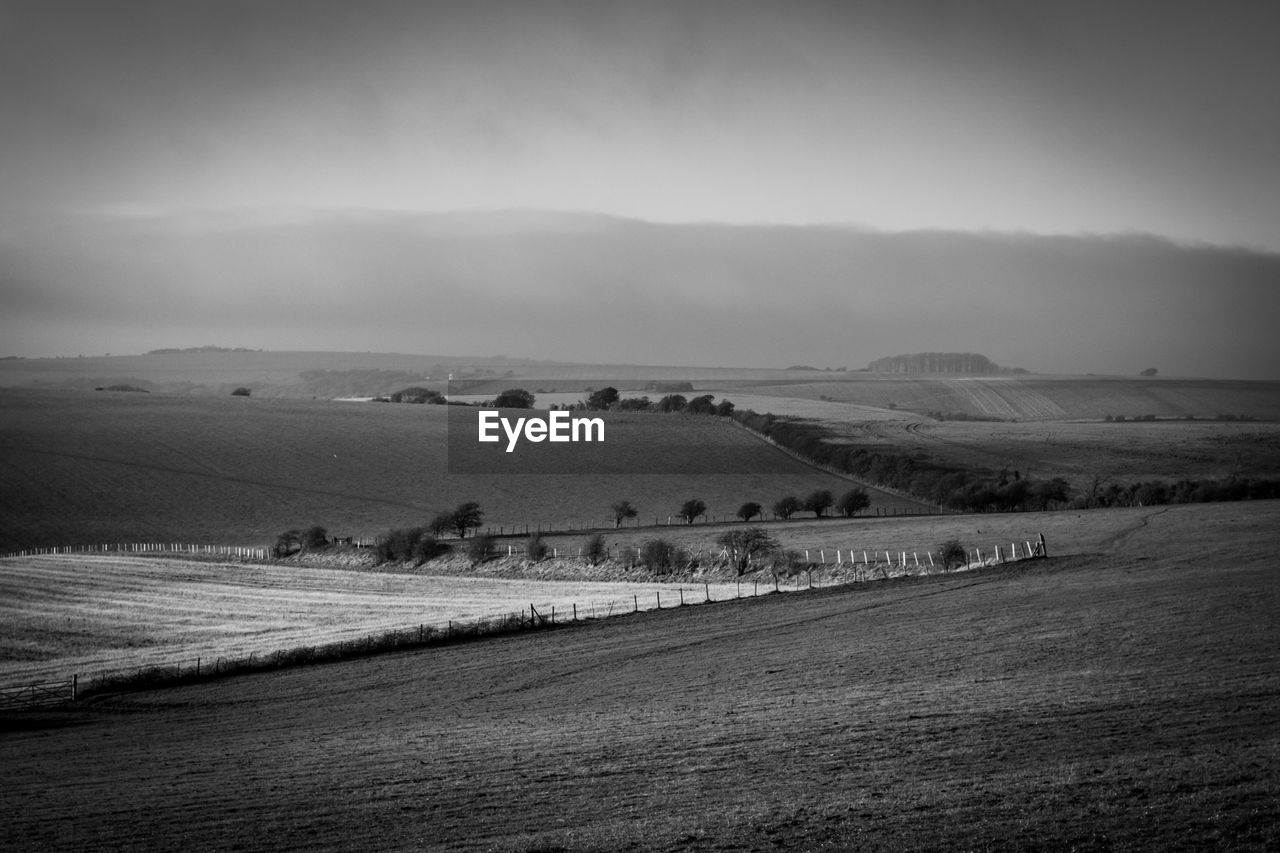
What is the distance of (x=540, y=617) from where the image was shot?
3641 centimetres

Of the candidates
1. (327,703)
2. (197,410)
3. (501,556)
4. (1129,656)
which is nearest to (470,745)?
(327,703)

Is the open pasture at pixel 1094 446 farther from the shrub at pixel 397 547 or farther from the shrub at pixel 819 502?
the shrub at pixel 397 547

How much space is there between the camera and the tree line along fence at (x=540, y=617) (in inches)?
1158

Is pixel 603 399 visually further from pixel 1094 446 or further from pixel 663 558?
pixel 663 558

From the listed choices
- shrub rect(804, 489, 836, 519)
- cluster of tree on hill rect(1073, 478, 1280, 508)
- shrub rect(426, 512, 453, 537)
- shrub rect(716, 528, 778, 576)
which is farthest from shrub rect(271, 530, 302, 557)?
cluster of tree on hill rect(1073, 478, 1280, 508)

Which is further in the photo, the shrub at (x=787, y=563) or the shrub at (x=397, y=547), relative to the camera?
the shrub at (x=397, y=547)

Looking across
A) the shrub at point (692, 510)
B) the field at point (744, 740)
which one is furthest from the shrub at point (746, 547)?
the shrub at point (692, 510)

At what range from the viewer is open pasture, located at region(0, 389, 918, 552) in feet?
227

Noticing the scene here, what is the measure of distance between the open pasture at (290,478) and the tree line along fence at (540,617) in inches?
887

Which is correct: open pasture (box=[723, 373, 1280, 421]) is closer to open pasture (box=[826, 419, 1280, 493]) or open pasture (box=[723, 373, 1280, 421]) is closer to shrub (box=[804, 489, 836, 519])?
open pasture (box=[826, 419, 1280, 493])

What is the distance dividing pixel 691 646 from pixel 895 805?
1624 centimetres

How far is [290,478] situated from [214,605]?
118ft

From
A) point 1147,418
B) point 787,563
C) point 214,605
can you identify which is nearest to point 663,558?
point 787,563

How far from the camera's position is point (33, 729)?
24.6m
